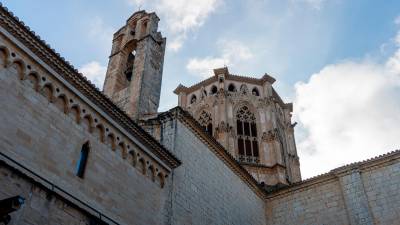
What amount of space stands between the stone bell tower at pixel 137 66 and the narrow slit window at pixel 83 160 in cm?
505

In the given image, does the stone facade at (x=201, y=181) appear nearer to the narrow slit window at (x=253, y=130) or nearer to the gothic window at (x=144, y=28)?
the gothic window at (x=144, y=28)

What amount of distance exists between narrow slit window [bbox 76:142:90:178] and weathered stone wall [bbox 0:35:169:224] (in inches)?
3.2

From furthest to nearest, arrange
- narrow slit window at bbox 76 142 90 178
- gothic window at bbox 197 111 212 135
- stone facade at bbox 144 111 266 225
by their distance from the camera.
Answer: gothic window at bbox 197 111 212 135 → stone facade at bbox 144 111 266 225 → narrow slit window at bbox 76 142 90 178

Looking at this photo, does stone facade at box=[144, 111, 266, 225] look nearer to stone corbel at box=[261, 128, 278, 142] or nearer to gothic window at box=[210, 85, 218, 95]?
stone corbel at box=[261, 128, 278, 142]

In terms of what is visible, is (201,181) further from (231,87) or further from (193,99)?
(193,99)

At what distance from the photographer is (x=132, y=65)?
17844mm

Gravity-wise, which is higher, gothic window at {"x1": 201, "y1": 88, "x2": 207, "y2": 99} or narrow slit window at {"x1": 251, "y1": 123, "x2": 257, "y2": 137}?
gothic window at {"x1": 201, "y1": 88, "x2": 207, "y2": 99}

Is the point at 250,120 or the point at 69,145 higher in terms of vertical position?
the point at 250,120

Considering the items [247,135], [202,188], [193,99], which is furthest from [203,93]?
[202,188]

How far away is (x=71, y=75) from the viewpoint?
899 cm

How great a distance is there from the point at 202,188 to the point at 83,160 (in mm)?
4576

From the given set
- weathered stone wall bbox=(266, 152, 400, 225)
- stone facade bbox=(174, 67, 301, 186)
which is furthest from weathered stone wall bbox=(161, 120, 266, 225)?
stone facade bbox=(174, 67, 301, 186)

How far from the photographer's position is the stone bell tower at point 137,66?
15117mm

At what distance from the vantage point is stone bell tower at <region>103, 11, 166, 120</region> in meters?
15.1
